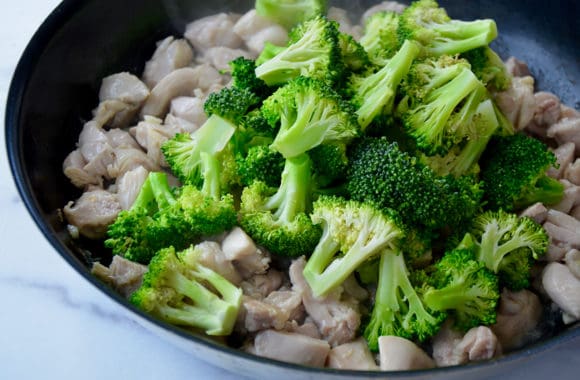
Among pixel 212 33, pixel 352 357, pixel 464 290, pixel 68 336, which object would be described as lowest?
pixel 68 336

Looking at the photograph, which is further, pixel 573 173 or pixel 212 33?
pixel 212 33

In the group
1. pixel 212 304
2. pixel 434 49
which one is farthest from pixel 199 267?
pixel 434 49

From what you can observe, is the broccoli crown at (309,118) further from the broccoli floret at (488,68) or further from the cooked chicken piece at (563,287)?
the cooked chicken piece at (563,287)

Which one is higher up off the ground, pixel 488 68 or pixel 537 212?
pixel 488 68

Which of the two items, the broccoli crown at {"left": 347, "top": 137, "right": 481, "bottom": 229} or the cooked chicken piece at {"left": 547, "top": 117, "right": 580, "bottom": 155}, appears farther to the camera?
the cooked chicken piece at {"left": 547, "top": 117, "right": 580, "bottom": 155}

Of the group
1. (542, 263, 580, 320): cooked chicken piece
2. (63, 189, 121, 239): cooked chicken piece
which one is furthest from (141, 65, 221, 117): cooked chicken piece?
(542, 263, 580, 320): cooked chicken piece

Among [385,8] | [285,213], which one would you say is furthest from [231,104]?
[385,8]

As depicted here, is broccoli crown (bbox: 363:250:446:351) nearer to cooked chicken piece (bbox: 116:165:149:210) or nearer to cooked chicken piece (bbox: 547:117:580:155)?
cooked chicken piece (bbox: 116:165:149:210)

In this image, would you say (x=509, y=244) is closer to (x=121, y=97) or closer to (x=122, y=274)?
(x=122, y=274)
